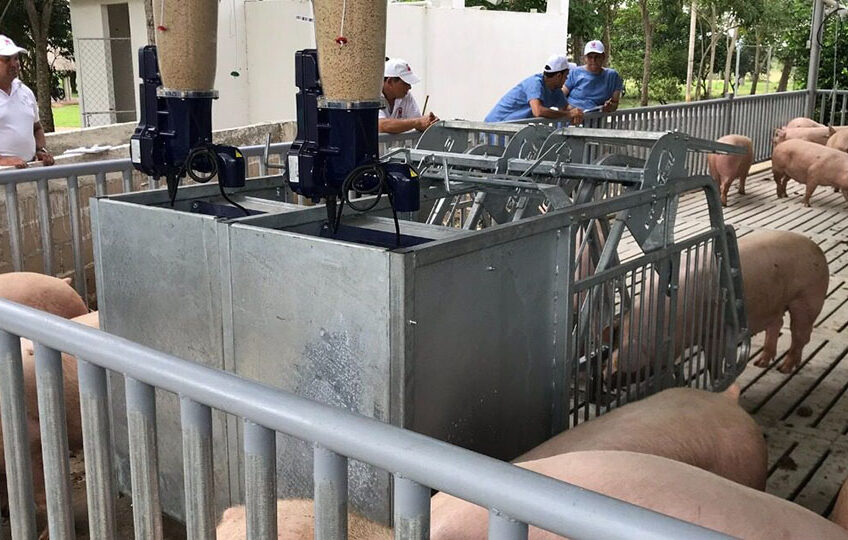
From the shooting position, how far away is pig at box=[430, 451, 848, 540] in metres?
1.97

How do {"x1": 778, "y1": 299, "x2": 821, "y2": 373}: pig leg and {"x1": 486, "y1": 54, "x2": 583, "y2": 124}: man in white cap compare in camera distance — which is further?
{"x1": 486, "y1": 54, "x2": 583, "y2": 124}: man in white cap

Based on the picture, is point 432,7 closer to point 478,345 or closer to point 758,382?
point 758,382

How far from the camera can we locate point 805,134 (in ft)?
45.0

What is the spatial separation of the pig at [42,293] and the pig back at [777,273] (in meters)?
3.65

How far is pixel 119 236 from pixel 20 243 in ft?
6.97

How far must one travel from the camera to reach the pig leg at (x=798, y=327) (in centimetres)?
561

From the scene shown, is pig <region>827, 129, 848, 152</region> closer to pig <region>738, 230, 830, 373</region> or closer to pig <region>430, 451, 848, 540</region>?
pig <region>738, 230, 830, 373</region>

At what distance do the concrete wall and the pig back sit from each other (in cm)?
1040

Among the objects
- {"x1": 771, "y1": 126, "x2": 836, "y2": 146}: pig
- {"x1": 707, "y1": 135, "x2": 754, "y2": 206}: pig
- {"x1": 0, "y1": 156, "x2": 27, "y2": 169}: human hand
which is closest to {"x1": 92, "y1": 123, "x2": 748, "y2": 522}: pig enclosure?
{"x1": 0, "y1": 156, "x2": 27, "y2": 169}: human hand

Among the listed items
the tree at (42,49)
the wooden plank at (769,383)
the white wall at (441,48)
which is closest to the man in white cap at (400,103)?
the wooden plank at (769,383)

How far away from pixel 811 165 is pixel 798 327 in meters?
6.60

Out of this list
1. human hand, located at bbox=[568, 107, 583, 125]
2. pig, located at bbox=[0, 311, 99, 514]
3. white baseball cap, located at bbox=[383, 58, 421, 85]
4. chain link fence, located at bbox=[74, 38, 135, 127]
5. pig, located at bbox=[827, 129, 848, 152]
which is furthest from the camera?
chain link fence, located at bbox=[74, 38, 135, 127]

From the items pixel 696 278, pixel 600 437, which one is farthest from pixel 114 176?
pixel 600 437

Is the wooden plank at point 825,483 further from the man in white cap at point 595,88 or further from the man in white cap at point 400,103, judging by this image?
the man in white cap at point 595,88
